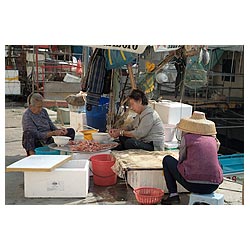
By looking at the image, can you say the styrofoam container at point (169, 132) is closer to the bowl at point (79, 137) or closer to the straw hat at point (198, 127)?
the bowl at point (79, 137)

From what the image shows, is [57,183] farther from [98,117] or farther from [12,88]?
[12,88]

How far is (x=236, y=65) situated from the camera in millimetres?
9195

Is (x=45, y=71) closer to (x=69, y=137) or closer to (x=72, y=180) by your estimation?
(x=69, y=137)

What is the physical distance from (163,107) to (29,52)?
28.2ft

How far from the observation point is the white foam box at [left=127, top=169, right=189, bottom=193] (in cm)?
409

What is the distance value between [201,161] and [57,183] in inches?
63.8

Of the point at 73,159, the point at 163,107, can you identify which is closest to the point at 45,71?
the point at 163,107

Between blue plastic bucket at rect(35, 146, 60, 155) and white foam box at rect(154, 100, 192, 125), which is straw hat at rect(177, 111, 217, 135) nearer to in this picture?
blue plastic bucket at rect(35, 146, 60, 155)

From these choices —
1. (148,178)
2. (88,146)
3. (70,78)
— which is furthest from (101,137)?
(70,78)

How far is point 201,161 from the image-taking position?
11.3ft

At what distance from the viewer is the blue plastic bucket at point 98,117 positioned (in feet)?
22.8

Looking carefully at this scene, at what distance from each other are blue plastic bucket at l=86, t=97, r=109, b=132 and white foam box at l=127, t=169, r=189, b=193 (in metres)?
2.89

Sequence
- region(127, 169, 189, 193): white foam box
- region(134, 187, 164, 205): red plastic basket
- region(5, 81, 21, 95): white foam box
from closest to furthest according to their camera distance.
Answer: region(134, 187, 164, 205): red plastic basket, region(127, 169, 189, 193): white foam box, region(5, 81, 21, 95): white foam box

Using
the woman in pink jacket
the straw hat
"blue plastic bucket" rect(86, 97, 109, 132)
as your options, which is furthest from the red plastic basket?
"blue plastic bucket" rect(86, 97, 109, 132)
